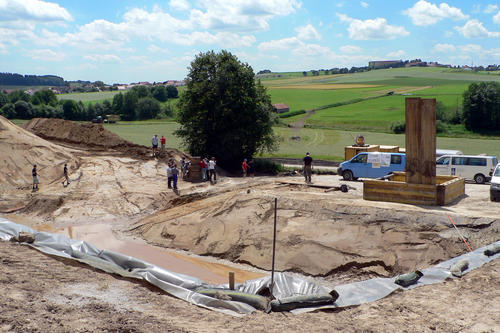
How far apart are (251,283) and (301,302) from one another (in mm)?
2049

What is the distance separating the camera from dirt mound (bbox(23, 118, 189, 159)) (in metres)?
35.1

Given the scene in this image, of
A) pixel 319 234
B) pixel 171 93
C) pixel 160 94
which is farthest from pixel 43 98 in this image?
pixel 319 234

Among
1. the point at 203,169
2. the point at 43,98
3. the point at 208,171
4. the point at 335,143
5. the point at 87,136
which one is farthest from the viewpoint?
the point at 43,98

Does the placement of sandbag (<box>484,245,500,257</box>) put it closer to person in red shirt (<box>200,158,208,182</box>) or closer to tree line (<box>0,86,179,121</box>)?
person in red shirt (<box>200,158,208,182</box>)

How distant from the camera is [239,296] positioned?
11.2 meters

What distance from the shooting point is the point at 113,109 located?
91.8 m

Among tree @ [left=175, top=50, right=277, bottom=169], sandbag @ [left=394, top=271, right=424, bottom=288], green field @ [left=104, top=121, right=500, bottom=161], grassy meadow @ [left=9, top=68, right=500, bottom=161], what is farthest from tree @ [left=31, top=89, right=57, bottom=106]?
sandbag @ [left=394, top=271, right=424, bottom=288]

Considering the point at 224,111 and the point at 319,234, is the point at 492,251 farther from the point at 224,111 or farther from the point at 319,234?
the point at 224,111

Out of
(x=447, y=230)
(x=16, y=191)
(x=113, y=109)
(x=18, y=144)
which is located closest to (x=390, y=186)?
(x=447, y=230)

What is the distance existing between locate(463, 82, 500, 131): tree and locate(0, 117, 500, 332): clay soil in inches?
1672

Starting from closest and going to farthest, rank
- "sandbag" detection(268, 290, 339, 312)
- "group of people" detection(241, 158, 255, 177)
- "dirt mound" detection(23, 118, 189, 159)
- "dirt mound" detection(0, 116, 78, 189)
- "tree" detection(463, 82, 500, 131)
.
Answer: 1. "sandbag" detection(268, 290, 339, 312)
2. "dirt mound" detection(0, 116, 78, 189)
3. "group of people" detection(241, 158, 255, 177)
4. "dirt mound" detection(23, 118, 189, 159)
5. "tree" detection(463, 82, 500, 131)

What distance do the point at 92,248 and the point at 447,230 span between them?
35.5 feet

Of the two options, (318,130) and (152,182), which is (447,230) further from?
(318,130)

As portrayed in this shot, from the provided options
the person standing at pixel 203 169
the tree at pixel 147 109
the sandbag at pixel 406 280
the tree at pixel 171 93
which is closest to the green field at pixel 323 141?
the person standing at pixel 203 169
